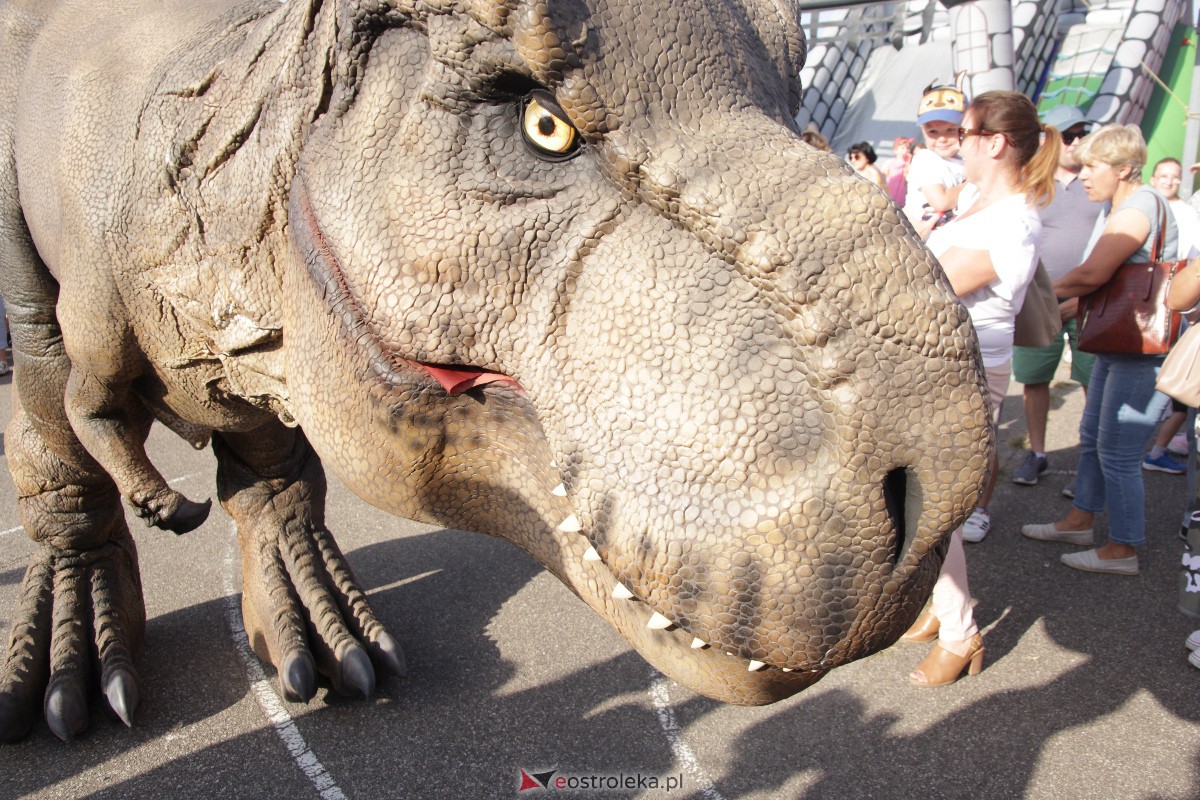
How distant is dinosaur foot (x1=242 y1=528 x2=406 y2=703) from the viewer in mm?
2578

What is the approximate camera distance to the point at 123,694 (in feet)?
8.19

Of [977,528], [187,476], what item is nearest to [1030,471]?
[977,528]

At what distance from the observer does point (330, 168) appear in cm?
120

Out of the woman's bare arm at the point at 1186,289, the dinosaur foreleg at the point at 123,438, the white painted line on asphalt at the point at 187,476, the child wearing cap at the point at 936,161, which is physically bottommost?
the white painted line on asphalt at the point at 187,476

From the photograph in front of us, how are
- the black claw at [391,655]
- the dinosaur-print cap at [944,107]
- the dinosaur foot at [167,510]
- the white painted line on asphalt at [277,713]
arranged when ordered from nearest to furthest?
the dinosaur foot at [167,510]
the white painted line on asphalt at [277,713]
the black claw at [391,655]
the dinosaur-print cap at [944,107]

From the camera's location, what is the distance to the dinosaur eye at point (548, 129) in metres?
1.02

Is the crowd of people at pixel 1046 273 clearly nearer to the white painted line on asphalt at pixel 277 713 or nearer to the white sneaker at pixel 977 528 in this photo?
the white sneaker at pixel 977 528

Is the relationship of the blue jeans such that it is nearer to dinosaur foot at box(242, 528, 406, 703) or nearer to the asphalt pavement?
the asphalt pavement

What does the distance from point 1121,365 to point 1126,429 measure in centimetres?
27

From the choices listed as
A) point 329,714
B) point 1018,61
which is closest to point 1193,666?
point 329,714

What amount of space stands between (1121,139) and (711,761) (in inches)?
122

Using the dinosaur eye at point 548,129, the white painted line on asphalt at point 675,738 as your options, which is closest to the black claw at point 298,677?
the white painted line on asphalt at point 675,738

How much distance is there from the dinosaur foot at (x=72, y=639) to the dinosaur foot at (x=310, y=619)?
1.26 feet

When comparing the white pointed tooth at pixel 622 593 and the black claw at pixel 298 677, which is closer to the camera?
the white pointed tooth at pixel 622 593
